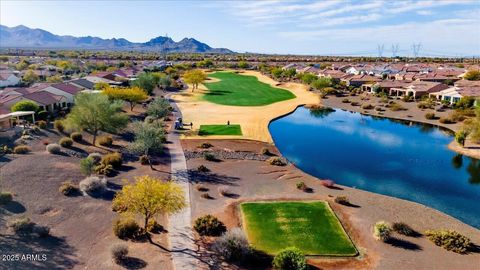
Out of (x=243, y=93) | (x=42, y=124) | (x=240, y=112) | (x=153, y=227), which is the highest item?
(x=243, y=93)

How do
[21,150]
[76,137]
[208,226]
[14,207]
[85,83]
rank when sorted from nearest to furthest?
[208,226], [14,207], [21,150], [76,137], [85,83]

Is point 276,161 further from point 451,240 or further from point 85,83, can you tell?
point 85,83

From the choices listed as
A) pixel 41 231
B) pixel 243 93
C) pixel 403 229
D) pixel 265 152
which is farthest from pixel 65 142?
pixel 243 93

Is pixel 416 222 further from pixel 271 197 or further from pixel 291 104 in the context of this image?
pixel 291 104

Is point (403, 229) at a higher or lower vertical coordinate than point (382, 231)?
lower

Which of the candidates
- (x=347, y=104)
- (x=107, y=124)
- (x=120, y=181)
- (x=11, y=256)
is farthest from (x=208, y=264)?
(x=347, y=104)

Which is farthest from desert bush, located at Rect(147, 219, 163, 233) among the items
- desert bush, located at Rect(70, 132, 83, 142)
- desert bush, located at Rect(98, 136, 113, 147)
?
desert bush, located at Rect(70, 132, 83, 142)
